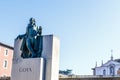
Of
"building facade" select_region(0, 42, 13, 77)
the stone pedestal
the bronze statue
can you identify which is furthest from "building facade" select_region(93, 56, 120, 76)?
the stone pedestal

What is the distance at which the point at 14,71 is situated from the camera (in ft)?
33.8

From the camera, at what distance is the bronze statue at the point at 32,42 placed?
10.1 meters

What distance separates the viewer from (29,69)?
990 centimetres

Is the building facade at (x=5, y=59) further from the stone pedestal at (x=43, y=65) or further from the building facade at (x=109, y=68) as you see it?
the stone pedestal at (x=43, y=65)

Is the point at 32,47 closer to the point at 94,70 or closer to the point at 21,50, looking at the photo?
the point at 21,50

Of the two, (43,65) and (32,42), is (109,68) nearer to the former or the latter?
(32,42)

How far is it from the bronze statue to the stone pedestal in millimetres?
205

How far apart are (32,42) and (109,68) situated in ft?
179

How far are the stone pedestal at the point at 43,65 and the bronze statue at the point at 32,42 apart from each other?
0.67ft

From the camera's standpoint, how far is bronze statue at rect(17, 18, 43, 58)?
10141mm

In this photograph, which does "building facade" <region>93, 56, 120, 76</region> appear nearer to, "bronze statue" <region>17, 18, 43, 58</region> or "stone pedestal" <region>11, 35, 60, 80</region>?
"bronze statue" <region>17, 18, 43, 58</region>

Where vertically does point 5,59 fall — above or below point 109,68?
above

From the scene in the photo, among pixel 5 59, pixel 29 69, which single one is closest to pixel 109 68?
pixel 5 59

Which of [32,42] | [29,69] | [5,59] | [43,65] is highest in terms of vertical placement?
[5,59]
